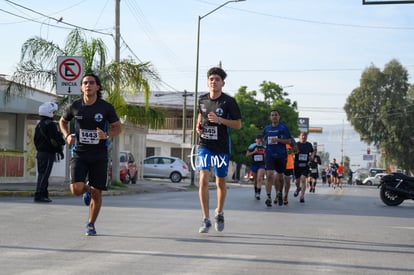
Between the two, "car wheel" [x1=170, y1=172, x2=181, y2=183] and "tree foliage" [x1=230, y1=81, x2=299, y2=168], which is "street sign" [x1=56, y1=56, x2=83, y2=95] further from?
"tree foliage" [x1=230, y1=81, x2=299, y2=168]

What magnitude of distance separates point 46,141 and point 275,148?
4459 mm

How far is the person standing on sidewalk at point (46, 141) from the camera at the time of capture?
1498 cm

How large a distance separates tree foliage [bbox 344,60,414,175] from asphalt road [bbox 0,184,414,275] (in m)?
66.2

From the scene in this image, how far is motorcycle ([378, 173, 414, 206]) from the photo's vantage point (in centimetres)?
1997

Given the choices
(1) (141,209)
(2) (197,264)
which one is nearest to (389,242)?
(2) (197,264)

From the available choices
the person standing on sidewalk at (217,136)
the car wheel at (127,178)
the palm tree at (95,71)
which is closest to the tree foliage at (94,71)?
the palm tree at (95,71)

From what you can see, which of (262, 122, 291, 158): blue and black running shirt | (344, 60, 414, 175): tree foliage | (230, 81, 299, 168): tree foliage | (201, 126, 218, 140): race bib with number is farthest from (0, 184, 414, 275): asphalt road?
(344, 60, 414, 175): tree foliage

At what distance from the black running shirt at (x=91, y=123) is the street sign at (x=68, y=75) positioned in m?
9.39

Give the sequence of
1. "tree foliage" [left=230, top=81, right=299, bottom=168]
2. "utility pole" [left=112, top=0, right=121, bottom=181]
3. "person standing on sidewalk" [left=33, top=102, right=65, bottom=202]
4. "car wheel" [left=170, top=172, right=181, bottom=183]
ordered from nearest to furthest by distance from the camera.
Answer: "person standing on sidewalk" [left=33, top=102, right=65, bottom=202]
"utility pole" [left=112, top=0, right=121, bottom=181]
"car wheel" [left=170, top=172, right=181, bottom=183]
"tree foliage" [left=230, top=81, right=299, bottom=168]

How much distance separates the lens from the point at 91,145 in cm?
966

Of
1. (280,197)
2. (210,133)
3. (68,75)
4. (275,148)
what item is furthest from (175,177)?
(210,133)

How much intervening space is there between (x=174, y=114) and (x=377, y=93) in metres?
20.5

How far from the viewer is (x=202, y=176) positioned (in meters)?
10.1

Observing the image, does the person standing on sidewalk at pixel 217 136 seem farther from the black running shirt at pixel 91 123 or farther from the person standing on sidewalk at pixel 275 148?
the person standing on sidewalk at pixel 275 148
